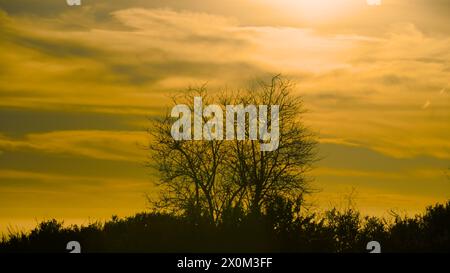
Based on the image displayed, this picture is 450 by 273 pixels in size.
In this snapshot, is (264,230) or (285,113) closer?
(264,230)

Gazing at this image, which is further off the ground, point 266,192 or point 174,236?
point 266,192

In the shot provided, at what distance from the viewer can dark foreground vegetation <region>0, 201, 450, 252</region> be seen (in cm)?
2730

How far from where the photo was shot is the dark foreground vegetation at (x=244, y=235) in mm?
27297

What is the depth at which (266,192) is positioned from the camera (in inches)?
1708

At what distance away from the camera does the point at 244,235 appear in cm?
2784

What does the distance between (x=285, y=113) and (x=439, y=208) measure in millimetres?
Result: 15125
